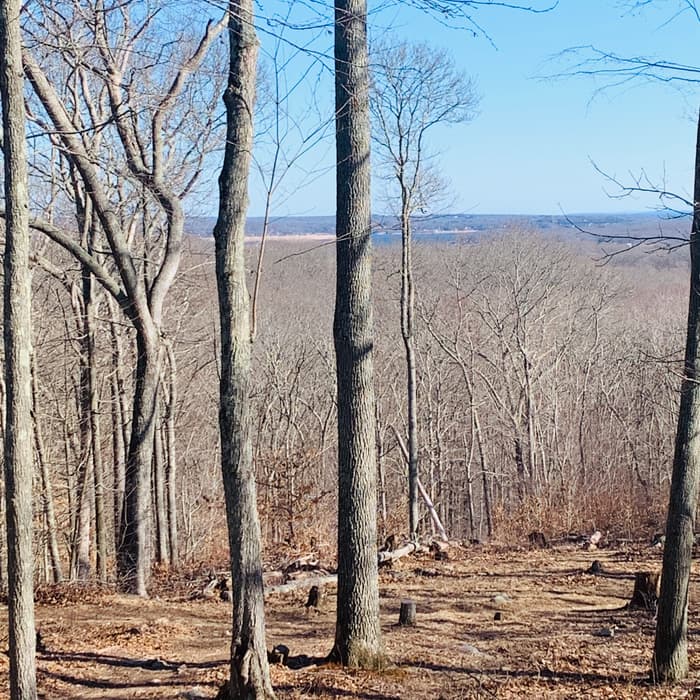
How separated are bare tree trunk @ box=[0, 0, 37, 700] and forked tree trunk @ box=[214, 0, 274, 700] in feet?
4.01

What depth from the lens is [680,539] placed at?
567 centimetres

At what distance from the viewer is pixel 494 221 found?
3456cm

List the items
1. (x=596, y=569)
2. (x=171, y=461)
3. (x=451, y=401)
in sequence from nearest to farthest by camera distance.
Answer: (x=596, y=569) < (x=171, y=461) < (x=451, y=401)

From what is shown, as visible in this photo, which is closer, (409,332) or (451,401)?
(409,332)

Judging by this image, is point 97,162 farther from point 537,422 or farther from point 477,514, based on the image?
point 477,514

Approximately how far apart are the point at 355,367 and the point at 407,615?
3.45 m

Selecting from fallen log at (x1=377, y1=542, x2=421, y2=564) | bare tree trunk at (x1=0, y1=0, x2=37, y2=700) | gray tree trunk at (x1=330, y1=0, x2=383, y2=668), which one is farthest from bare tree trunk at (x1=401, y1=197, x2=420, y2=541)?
bare tree trunk at (x1=0, y1=0, x2=37, y2=700)

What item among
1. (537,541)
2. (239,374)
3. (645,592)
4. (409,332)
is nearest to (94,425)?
(409,332)

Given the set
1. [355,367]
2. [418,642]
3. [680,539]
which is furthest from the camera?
[418,642]

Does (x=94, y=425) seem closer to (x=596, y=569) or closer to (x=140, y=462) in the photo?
(x=140, y=462)

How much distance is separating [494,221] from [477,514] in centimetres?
1287

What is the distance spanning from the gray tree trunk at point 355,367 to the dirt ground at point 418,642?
0.36 meters

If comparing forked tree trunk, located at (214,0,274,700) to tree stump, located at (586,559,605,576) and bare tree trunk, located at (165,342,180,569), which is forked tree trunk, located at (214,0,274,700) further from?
bare tree trunk, located at (165,342,180,569)

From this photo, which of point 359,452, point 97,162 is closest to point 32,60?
Answer: point 97,162
